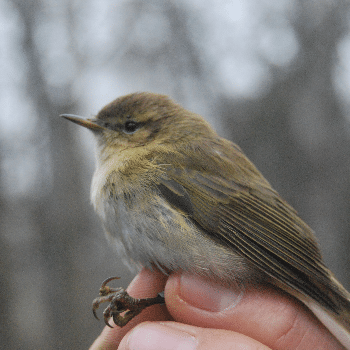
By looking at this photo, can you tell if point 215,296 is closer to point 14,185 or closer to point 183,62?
point 14,185

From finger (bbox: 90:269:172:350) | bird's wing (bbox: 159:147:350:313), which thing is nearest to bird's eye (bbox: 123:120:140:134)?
bird's wing (bbox: 159:147:350:313)

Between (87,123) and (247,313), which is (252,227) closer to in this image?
(247,313)

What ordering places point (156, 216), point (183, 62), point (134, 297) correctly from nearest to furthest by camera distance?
point (156, 216), point (134, 297), point (183, 62)

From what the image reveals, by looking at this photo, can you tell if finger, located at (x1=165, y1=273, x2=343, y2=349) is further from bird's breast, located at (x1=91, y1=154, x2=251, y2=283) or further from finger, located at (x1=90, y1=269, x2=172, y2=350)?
finger, located at (x1=90, y1=269, x2=172, y2=350)

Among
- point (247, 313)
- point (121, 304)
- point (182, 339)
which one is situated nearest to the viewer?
point (182, 339)

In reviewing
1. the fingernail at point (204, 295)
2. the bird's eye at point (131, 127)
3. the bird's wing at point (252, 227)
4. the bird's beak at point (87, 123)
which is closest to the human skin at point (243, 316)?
the fingernail at point (204, 295)

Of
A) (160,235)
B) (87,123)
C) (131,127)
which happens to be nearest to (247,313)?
(160,235)

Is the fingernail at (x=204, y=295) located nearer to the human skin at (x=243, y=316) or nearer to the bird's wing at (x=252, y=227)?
the human skin at (x=243, y=316)

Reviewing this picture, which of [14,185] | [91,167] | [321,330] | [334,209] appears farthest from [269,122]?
[321,330]
